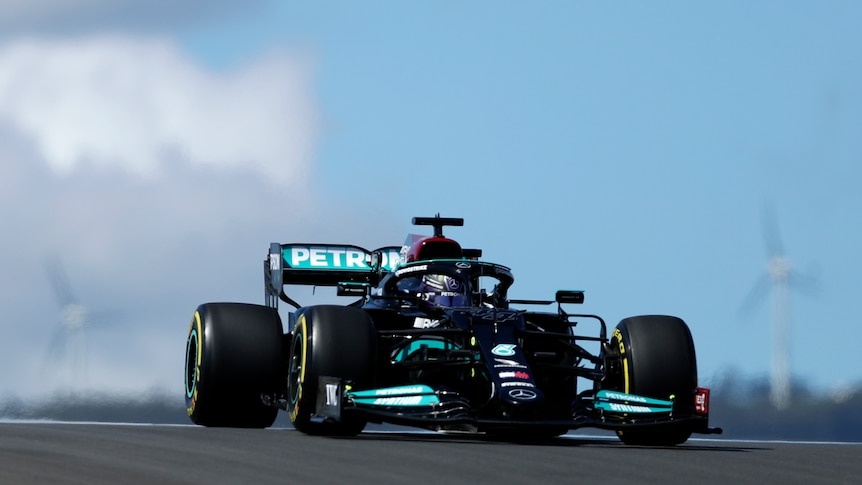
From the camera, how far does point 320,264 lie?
68.0 ft

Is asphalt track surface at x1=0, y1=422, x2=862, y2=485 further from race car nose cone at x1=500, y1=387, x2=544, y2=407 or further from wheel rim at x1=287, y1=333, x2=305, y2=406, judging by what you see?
wheel rim at x1=287, y1=333, x2=305, y2=406

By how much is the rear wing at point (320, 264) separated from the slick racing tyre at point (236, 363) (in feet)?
11.0

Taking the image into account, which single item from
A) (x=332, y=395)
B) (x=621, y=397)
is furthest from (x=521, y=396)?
(x=332, y=395)

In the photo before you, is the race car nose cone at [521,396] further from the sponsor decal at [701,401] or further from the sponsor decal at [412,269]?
the sponsor decal at [412,269]

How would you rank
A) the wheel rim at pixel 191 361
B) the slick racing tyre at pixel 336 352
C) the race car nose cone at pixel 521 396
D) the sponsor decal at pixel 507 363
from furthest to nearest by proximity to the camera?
the wheel rim at pixel 191 361 → the slick racing tyre at pixel 336 352 → the sponsor decal at pixel 507 363 → the race car nose cone at pixel 521 396

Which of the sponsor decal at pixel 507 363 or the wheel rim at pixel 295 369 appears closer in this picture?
the sponsor decal at pixel 507 363

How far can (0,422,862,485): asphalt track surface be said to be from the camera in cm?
1005

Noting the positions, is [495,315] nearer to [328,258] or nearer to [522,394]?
[522,394]

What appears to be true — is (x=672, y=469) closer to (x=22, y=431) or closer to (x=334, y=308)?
(x=334, y=308)

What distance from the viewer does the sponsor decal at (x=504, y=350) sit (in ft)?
48.4

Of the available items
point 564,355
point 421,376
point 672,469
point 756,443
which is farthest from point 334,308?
point 756,443

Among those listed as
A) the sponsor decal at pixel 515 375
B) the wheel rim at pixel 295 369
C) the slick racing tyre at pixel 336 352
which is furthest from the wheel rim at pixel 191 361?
Answer: the sponsor decal at pixel 515 375

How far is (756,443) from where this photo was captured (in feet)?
57.6

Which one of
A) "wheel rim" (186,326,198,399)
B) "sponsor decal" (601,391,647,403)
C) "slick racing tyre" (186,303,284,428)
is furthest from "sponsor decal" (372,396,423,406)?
"wheel rim" (186,326,198,399)
